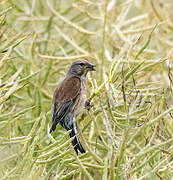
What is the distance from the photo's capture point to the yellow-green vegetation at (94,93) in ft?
9.18

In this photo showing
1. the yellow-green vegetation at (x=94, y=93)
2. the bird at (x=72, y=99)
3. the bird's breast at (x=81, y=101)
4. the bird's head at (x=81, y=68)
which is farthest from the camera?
the bird's head at (x=81, y=68)

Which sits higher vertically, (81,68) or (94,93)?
(81,68)

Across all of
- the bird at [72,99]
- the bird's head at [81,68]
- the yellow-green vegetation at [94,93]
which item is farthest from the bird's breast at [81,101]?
the bird's head at [81,68]

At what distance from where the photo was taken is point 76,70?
459 cm

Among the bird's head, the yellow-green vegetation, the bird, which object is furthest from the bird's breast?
the bird's head

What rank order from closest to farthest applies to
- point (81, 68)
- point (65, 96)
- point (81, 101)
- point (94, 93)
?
point (94, 93) → point (81, 101) → point (65, 96) → point (81, 68)

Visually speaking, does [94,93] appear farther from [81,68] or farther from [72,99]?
[81,68]

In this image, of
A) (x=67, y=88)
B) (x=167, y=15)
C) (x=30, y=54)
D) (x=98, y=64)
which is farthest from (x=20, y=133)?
(x=167, y=15)

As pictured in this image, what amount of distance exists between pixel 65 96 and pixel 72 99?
71 mm

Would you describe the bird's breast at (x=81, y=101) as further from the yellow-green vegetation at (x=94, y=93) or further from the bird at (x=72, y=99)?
the yellow-green vegetation at (x=94, y=93)

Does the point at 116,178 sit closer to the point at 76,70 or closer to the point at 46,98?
the point at 76,70

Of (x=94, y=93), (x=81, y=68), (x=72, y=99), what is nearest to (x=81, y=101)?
(x=72, y=99)

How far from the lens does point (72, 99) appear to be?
4.28m

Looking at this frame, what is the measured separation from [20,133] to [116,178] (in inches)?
67.0
